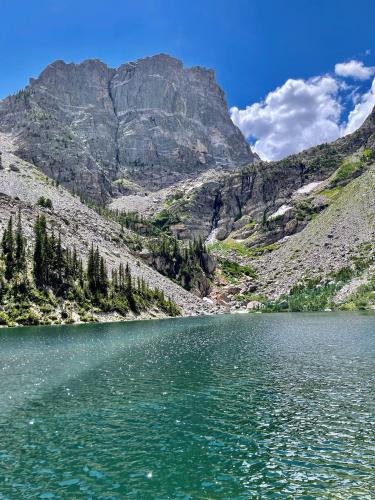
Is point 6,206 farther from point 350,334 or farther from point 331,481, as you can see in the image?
point 331,481

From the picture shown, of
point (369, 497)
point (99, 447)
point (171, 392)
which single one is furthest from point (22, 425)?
point (369, 497)

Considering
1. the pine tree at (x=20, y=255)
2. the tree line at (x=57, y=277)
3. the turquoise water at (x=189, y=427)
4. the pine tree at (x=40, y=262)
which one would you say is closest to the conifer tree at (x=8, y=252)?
the tree line at (x=57, y=277)

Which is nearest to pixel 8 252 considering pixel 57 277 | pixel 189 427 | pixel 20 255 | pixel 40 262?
pixel 20 255

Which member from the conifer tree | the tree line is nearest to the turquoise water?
the tree line

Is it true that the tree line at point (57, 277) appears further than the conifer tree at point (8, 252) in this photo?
No

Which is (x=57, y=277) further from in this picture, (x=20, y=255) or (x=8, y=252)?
(x=8, y=252)

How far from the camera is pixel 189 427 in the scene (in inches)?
1152

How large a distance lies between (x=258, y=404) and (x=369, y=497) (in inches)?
656

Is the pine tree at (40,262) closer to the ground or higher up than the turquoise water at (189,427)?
higher up

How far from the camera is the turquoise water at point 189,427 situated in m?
20.2

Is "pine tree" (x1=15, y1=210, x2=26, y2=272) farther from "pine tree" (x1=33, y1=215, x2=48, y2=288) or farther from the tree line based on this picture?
"pine tree" (x1=33, y1=215, x2=48, y2=288)

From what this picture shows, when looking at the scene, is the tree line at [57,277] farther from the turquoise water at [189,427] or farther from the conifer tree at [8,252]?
the turquoise water at [189,427]

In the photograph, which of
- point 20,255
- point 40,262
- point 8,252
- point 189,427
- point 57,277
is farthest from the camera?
point 57,277

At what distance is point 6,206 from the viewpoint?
175 meters
